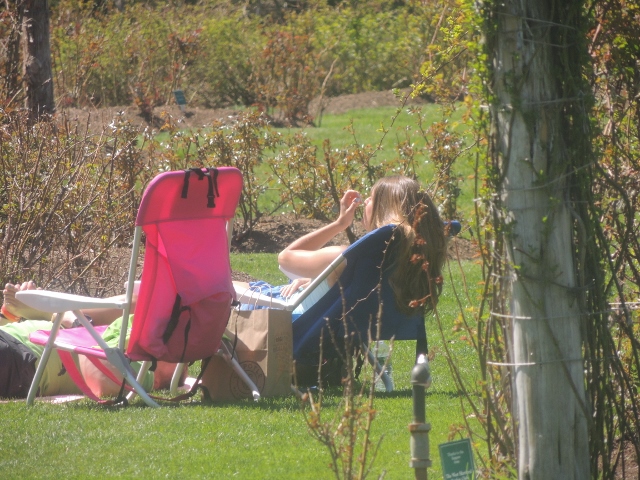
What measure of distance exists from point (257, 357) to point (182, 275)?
1.95ft

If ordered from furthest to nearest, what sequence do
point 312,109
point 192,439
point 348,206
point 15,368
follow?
1. point 312,109
2. point 348,206
3. point 15,368
4. point 192,439

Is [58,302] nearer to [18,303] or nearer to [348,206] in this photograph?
[18,303]

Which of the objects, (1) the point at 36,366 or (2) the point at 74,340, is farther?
(1) the point at 36,366

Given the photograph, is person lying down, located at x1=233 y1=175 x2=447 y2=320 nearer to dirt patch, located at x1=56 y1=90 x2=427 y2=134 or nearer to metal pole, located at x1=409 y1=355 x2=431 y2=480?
metal pole, located at x1=409 y1=355 x2=431 y2=480

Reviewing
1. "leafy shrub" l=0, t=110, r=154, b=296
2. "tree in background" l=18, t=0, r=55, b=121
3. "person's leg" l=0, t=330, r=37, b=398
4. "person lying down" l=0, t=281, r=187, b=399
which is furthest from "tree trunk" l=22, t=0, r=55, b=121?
"person's leg" l=0, t=330, r=37, b=398

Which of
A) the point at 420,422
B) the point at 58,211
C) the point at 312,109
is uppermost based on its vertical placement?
the point at 312,109

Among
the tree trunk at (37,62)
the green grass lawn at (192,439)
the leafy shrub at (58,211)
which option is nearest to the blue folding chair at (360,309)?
the green grass lawn at (192,439)

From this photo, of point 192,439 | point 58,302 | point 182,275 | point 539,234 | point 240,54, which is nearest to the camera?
point 539,234

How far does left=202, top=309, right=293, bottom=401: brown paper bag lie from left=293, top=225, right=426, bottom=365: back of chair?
148 millimetres

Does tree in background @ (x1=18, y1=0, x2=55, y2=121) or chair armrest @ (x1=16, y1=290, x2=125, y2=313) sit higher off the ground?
tree in background @ (x1=18, y1=0, x2=55, y2=121)

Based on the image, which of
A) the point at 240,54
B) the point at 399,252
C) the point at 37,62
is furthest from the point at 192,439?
the point at 240,54

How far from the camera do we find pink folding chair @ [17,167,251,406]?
4762mm

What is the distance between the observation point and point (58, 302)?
15.6 feet

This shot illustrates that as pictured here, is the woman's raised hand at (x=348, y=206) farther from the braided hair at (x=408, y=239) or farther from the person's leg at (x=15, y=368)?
the person's leg at (x=15, y=368)
